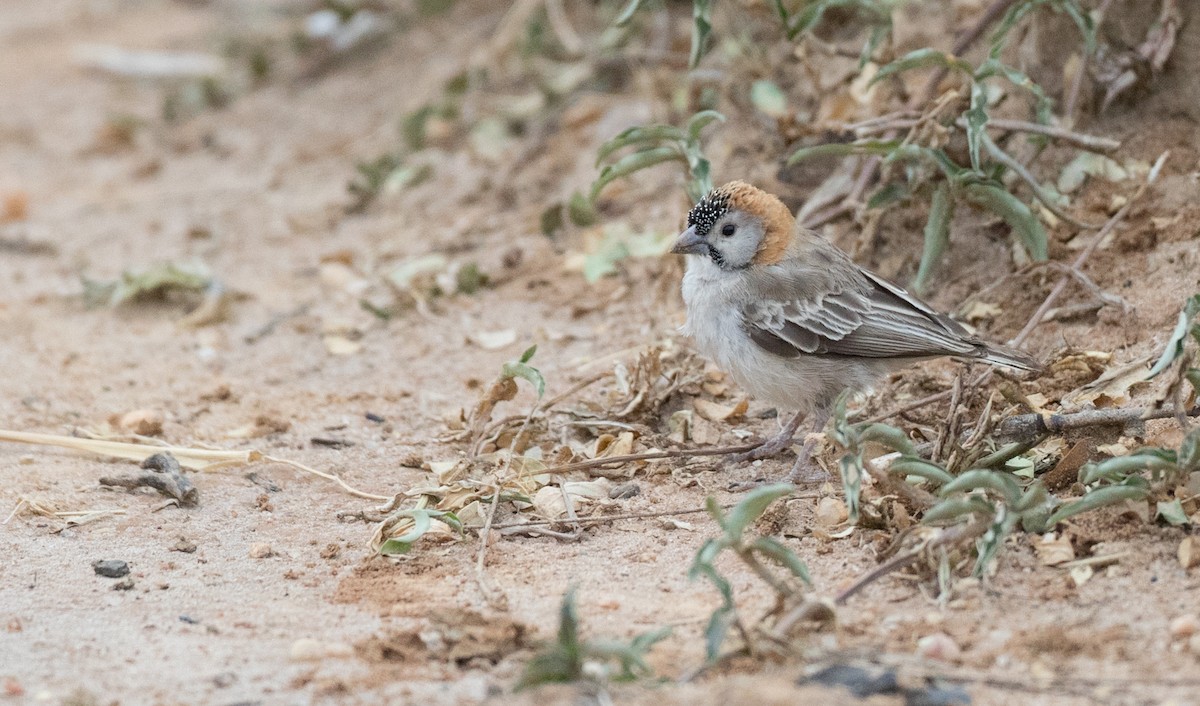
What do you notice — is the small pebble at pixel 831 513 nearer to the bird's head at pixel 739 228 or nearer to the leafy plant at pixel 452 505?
the leafy plant at pixel 452 505

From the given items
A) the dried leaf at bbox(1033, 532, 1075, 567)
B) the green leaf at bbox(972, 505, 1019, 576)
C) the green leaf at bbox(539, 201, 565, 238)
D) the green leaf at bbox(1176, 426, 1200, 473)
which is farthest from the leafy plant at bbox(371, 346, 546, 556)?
the green leaf at bbox(539, 201, 565, 238)

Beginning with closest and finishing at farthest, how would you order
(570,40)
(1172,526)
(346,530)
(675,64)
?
(1172,526), (346,530), (675,64), (570,40)

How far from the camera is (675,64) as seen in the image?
805 centimetres

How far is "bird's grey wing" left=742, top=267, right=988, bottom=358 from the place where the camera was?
498 cm

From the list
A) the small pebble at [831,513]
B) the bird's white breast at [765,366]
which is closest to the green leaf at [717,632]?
the small pebble at [831,513]

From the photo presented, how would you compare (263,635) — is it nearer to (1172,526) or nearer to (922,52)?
(1172,526)

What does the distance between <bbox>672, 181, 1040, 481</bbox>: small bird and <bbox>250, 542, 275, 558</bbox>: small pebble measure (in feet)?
6.02

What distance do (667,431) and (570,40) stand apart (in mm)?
4193

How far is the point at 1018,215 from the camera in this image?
5336 mm

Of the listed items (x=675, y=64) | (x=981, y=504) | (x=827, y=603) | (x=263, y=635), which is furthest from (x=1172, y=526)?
(x=675, y=64)

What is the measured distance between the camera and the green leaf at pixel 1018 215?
532 centimetres

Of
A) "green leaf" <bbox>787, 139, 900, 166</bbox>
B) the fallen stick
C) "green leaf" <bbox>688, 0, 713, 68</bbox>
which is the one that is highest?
"green leaf" <bbox>688, 0, 713, 68</bbox>

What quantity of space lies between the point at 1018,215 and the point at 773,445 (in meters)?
1.39

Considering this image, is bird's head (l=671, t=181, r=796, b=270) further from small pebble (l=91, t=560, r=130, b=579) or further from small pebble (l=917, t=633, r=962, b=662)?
small pebble (l=91, t=560, r=130, b=579)
